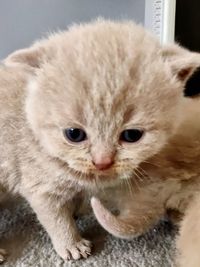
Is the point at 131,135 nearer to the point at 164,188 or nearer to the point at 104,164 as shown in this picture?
the point at 104,164

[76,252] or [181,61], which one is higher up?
[181,61]

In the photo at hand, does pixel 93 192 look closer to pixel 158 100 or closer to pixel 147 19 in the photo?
pixel 158 100

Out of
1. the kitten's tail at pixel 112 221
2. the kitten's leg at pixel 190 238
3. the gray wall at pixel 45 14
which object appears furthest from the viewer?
the gray wall at pixel 45 14

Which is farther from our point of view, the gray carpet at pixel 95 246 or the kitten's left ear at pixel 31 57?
the gray carpet at pixel 95 246

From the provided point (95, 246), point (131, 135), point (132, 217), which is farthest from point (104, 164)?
point (95, 246)

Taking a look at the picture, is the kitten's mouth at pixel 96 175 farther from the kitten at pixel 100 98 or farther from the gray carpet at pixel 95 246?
the gray carpet at pixel 95 246

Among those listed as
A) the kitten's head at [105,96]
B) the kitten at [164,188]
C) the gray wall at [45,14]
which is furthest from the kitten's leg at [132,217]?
the gray wall at [45,14]

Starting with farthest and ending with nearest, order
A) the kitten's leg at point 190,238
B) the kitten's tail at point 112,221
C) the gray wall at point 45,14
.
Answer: the gray wall at point 45,14 → the kitten's tail at point 112,221 → the kitten's leg at point 190,238
